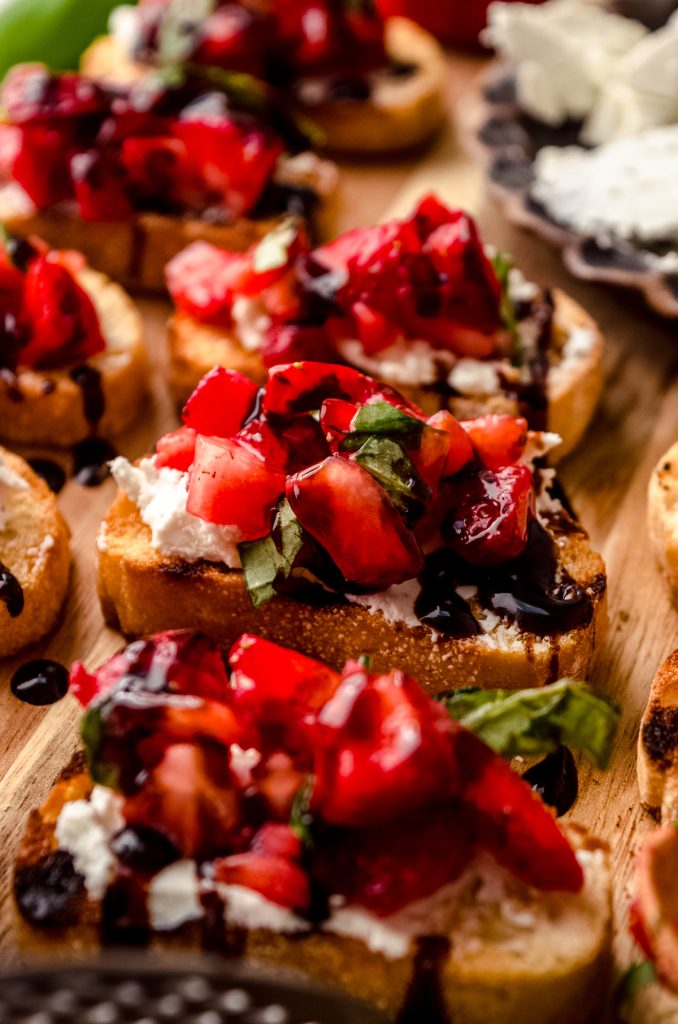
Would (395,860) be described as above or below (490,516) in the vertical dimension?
below

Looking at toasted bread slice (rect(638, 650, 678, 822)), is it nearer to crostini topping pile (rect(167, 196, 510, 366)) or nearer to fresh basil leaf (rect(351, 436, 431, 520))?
fresh basil leaf (rect(351, 436, 431, 520))

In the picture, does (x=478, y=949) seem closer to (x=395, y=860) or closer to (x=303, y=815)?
(x=395, y=860)

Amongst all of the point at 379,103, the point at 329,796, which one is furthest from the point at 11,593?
the point at 379,103

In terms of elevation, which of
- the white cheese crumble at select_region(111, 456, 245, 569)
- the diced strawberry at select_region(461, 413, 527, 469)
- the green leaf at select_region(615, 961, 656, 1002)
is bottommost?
the green leaf at select_region(615, 961, 656, 1002)

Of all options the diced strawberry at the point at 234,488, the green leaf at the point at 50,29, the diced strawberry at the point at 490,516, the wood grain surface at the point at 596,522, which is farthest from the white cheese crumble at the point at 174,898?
the green leaf at the point at 50,29

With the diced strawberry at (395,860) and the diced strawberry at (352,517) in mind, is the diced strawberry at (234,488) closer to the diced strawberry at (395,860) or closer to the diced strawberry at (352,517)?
the diced strawberry at (352,517)

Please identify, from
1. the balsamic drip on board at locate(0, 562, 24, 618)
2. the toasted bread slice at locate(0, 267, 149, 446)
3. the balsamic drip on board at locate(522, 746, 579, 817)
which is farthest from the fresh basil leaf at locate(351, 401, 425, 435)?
the toasted bread slice at locate(0, 267, 149, 446)

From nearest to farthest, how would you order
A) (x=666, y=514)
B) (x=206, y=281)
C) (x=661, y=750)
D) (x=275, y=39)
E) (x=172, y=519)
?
(x=661, y=750)
(x=172, y=519)
(x=666, y=514)
(x=206, y=281)
(x=275, y=39)
